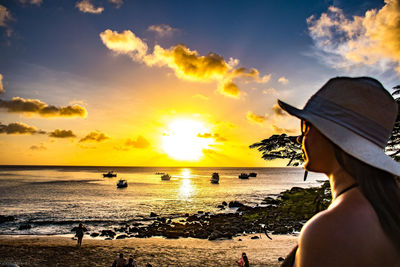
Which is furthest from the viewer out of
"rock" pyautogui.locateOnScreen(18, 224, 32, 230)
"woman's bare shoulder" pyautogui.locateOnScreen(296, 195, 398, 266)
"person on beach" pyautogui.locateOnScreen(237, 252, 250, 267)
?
"rock" pyautogui.locateOnScreen(18, 224, 32, 230)

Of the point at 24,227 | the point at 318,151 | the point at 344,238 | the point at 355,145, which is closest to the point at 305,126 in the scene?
the point at 318,151

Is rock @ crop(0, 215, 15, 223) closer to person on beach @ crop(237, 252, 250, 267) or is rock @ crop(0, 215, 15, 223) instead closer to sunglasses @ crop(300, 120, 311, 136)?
person on beach @ crop(237, 252, 250, 267)

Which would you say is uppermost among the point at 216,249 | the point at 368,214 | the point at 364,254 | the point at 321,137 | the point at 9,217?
the point at 321,137

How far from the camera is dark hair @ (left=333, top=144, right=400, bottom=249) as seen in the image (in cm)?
96

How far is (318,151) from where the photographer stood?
1251 millimetres

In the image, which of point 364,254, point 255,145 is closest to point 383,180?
point 364,254

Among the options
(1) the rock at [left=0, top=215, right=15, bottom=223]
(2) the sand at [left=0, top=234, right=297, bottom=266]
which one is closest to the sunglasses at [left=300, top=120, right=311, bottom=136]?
(2) the sand at [left=0, top=234, right=297, bottom=266]

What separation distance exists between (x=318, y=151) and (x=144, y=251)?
79.1ft

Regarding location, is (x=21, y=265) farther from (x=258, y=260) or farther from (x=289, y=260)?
(x=289, y=260)

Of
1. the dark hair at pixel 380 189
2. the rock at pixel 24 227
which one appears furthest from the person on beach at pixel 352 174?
the rock at pixel 24 227

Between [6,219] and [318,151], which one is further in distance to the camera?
[6,219]

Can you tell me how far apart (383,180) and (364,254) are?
14.7 inches

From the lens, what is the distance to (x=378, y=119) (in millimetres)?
1171

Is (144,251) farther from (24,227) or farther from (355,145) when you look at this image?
(355,145)
